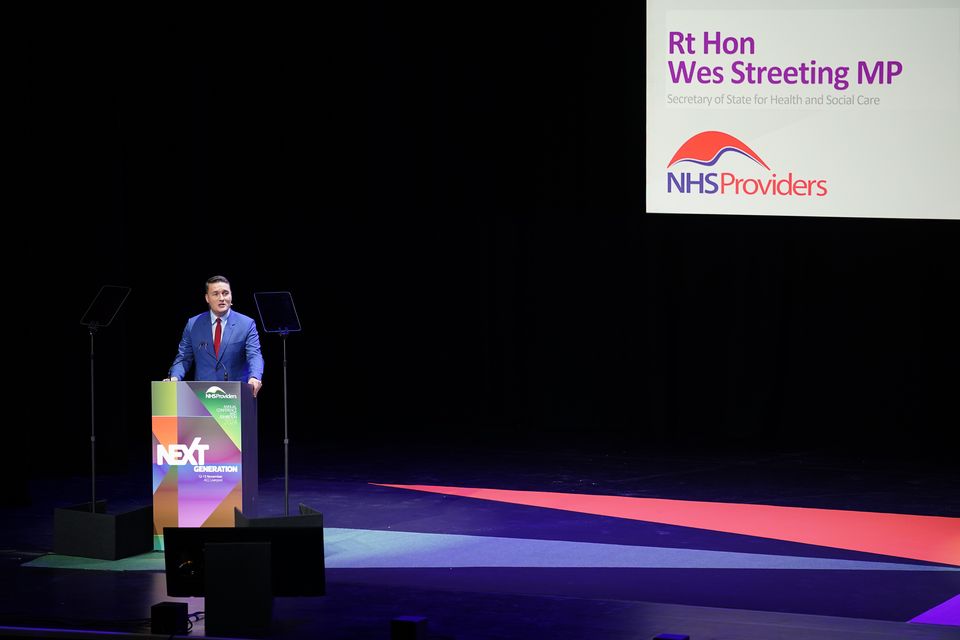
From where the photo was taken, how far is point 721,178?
26.4 feet

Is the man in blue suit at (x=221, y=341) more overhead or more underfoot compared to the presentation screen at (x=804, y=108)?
more underfoot

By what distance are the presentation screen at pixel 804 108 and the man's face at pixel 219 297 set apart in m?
3.21

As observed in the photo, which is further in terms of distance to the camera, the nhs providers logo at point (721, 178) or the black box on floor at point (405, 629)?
the nhs providers logo at point (721, 178)

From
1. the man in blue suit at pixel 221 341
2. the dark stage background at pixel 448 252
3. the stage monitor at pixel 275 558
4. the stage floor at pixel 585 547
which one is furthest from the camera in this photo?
the dark stage background at pixel 448 252

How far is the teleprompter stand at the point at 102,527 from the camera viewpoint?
5590 millimetres

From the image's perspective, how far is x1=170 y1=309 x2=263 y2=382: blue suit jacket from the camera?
5996mm

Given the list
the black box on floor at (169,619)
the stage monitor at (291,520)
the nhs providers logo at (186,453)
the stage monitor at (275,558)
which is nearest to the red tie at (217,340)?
the nhs providers logo at (186,453)

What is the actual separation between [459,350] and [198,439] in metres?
4.27

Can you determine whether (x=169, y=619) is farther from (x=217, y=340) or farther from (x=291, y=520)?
(x=217, y=340)

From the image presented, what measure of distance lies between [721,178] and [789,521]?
2.46 m

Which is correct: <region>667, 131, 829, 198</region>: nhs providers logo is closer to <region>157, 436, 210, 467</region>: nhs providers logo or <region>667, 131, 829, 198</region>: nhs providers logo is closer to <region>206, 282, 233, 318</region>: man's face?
<region>206, 282, 233, 318</region>: man's face

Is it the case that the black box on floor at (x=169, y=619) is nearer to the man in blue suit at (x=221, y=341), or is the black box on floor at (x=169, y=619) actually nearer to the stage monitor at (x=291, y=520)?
the stage monitor at (x=291, y=520)

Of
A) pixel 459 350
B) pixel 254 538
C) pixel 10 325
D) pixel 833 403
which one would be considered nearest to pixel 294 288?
pixel 459 350

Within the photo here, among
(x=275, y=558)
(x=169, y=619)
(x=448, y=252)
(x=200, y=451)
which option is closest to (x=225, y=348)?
(x=200, y=451)
